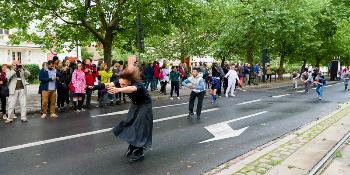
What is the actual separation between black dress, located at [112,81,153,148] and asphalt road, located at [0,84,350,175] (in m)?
0.41

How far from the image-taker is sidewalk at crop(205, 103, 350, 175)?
6246 mm

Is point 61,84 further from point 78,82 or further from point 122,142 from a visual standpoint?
point 122,142

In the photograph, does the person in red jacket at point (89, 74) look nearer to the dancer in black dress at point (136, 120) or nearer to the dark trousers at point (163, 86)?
the dark trousers at point (163, 86)

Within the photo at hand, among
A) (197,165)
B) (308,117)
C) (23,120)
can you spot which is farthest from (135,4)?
(197,165)

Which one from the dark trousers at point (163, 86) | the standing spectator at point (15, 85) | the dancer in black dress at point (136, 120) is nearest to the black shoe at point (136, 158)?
the dancer in black dress at point (136, 120)

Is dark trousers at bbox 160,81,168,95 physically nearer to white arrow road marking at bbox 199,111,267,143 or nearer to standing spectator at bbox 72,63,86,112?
standing spectator at bbox 72,63,86,112

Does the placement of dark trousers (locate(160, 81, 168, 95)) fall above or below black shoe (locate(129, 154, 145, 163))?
above

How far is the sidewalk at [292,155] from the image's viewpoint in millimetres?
6246

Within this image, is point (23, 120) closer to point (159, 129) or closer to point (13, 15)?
point (159, 129)

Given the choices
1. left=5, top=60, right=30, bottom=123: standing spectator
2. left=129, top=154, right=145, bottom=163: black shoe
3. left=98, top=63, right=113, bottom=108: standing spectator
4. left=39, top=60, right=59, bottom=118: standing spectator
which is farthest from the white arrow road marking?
left=98, top=63, right=113, bottom=108: standing spectator

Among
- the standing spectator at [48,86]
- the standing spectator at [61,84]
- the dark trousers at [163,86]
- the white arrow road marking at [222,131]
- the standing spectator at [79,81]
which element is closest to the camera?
the white arrow road marking at [222,131]

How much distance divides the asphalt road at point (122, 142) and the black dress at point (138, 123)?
413 millimetres

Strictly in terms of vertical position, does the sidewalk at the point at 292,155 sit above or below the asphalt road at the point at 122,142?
above

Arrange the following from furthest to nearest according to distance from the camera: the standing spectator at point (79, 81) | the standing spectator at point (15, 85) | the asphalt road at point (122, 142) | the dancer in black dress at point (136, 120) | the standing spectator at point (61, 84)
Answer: the standing spectator at point (61, 84)
the standing spectator at point (79, 81)
the standing spectator at point (15, 85)
the dancer in black dress at point (136, 120)
the asphalt road at point (122, 142)
